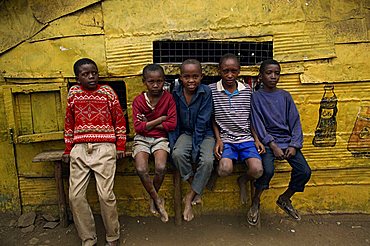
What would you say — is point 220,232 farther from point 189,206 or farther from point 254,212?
point 189,206

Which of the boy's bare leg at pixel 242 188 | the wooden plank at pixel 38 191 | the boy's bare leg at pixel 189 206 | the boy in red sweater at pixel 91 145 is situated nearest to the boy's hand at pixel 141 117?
the boy in red sweater at pixel 91 145

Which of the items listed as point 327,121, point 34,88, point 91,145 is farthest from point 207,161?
point 34,88

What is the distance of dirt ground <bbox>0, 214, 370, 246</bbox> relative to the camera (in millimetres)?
3514

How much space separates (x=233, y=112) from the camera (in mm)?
3408

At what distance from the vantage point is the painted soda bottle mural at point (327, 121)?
12.1 ft

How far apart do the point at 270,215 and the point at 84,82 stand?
2.52 metres

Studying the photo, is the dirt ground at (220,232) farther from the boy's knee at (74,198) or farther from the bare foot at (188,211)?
the boy's knee at (74,198)

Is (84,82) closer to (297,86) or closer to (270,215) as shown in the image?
(297,86)

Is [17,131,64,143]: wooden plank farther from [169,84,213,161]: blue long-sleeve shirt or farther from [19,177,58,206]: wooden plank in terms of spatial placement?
[169,84,213,161]: blue long-sleeve shirt

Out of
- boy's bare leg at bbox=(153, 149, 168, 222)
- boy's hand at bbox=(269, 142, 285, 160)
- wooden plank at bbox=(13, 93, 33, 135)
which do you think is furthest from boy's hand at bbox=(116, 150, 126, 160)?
boy's hand at bbox=(269, 142, 285, 160)

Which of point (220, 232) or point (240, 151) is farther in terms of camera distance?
point (220, 232)

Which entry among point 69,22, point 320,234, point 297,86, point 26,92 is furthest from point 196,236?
point 69,22

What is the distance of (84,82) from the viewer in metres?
3.24

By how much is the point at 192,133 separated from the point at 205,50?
96 cm
